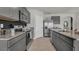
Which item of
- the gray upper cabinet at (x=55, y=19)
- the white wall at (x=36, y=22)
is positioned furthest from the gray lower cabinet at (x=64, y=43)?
the gray upper cabinet at (x=55, y=19)

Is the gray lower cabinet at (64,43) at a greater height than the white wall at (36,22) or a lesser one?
lesser

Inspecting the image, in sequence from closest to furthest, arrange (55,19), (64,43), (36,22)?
1. (64,43)
2. (36,22)
3. (55,19)

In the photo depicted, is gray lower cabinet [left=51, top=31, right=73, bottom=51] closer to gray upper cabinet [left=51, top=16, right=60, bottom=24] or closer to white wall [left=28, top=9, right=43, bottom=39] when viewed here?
white wall [left=28, top=9, right=43, bottom=39]

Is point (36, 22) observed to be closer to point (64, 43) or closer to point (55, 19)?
point (55, 19)

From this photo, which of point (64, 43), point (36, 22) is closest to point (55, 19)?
point (36, 22)

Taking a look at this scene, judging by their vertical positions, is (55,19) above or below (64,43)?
above

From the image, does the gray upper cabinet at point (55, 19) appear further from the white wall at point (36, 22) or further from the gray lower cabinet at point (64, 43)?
the gray lower cabinet at point (64, 43)

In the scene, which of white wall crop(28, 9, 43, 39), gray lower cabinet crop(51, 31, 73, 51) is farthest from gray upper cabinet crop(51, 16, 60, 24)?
gray lower cabinet crop(51, 31, 73, 51)

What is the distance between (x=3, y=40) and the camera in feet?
7.27

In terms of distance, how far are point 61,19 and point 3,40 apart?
9.98 metres

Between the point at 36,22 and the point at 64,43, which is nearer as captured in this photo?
the point at 64,43

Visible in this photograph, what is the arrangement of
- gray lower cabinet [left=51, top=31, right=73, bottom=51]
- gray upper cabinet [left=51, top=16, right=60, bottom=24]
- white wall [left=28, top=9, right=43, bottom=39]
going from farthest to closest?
1. gray upper cabinet [left=51, top=16, right=60, bottom=24]
2. white wall [left=28, top=9, right=43, bottom=39]
3. gray lower cabinet [left=51, top=31, right=73, bottom=51]
